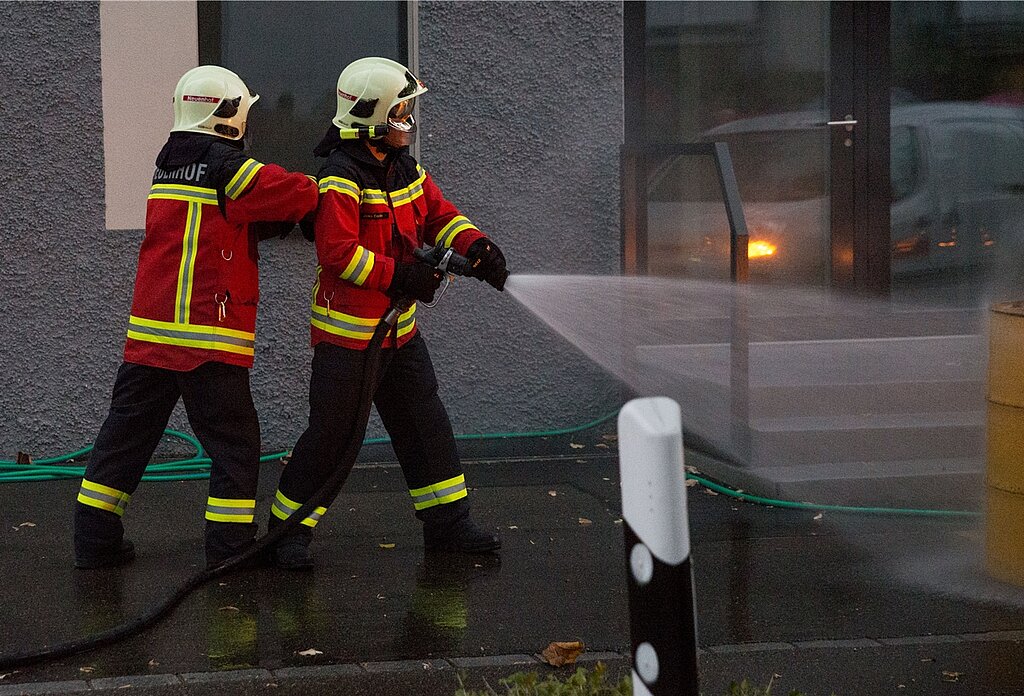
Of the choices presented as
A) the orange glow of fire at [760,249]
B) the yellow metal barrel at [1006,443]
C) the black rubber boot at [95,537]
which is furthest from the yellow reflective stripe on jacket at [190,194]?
the orange glow of fire at [760,249]

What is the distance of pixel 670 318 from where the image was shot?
8148 millimetres

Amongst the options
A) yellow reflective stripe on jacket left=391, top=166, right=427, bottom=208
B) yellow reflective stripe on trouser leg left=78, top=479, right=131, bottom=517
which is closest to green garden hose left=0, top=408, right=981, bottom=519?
yellow reflective stripe on trouser leg left=78, top=479, right=131, bottom=517

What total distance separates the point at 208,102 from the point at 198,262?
0.55 meters

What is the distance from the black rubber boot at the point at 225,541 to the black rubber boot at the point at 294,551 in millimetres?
92

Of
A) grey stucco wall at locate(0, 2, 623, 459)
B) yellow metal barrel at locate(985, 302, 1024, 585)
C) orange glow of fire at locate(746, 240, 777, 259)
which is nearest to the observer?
yellow metal barrel at locate(985, 302, 1024, 585)

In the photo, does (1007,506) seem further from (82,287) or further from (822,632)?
(82,287)

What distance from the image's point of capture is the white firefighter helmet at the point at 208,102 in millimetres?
4812

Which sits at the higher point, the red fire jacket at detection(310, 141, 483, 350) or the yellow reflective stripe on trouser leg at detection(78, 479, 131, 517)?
the red fire jacket at detection(310, 141, 483, 350)

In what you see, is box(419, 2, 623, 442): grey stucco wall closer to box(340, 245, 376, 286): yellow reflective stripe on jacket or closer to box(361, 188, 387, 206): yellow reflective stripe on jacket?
box(361, 188, 387, 206): yellow reflective stripe on jacket

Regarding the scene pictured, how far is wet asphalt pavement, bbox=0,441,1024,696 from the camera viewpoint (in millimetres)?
3898

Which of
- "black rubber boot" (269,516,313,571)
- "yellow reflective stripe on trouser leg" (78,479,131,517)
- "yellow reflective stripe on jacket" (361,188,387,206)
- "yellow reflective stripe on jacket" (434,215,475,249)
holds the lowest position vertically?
"black rubber boot" (269,516,313,571)

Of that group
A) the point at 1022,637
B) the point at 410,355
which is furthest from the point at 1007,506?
the point at 410,355

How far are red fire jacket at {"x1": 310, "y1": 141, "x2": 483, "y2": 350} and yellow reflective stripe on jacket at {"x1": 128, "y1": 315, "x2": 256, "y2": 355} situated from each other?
0.32 metres

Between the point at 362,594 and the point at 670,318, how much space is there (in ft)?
12.6
